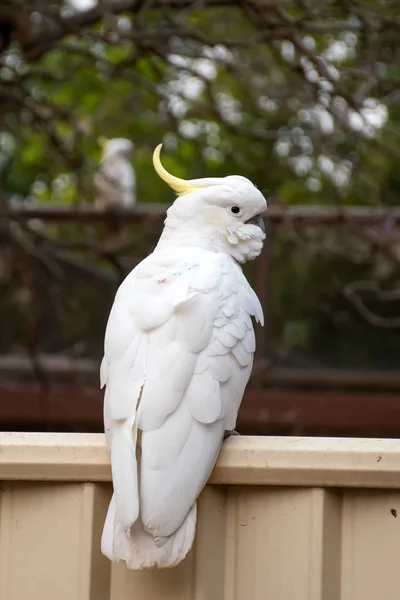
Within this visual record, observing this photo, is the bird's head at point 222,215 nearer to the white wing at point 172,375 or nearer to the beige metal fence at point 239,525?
the white wing at point 172,375

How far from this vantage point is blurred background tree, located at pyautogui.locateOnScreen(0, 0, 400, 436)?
4070mm

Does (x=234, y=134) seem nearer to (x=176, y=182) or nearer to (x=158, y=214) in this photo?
(x=158, y=214)

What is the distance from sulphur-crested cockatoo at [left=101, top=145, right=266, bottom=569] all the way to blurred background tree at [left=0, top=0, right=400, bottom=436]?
1.47 metres

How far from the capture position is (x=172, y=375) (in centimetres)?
182

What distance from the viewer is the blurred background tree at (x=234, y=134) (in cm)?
407

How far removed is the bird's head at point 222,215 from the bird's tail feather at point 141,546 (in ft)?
3.21

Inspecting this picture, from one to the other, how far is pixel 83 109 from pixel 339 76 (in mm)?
3849

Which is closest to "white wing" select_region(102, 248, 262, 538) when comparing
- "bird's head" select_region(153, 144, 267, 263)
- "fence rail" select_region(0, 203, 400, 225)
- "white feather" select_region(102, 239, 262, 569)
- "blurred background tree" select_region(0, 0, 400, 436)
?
"white feather" select_region(102, 239, 262, 569)

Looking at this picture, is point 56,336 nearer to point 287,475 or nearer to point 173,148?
point 173,148

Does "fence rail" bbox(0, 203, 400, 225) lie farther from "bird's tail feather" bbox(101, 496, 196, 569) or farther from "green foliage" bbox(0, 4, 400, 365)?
"bird's tail feather" bbox(101, 496, 196, 569)

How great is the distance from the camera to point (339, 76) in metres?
4.25

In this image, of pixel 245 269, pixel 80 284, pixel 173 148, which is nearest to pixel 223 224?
pixel 245 269

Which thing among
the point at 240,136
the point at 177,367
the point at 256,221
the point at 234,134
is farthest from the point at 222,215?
the point at 240,136

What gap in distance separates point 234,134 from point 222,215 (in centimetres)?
226
